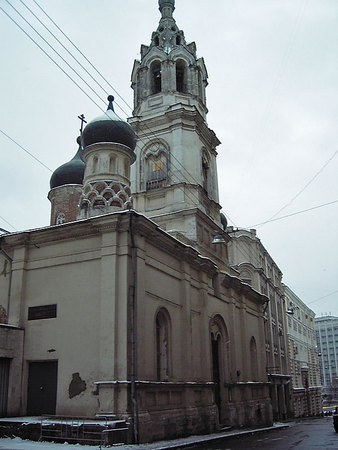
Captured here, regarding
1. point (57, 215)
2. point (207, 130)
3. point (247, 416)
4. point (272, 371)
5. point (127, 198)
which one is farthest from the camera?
point (272, 371)

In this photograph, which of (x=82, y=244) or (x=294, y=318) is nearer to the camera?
(x=82, y=244)

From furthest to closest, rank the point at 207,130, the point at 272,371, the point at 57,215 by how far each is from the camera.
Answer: the point at 272,371, the point at 207,130, the point at 57,215

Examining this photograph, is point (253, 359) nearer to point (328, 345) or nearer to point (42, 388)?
point (42, 388)

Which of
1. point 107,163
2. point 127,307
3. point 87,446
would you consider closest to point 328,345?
point 107,163

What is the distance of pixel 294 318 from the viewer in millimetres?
57938

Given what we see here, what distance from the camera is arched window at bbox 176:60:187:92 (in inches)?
1215

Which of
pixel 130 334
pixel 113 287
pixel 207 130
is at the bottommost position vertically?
pixel 130 334

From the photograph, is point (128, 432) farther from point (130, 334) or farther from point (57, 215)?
point (57, 215)

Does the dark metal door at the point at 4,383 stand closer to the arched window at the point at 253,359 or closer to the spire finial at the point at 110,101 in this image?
the spire finial at the point at 110,101

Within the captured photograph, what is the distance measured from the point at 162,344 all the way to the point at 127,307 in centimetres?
335

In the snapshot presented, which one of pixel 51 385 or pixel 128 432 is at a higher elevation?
pixel 51 385

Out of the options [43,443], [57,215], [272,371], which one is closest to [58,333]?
[43,443]

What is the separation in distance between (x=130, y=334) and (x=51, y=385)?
3.43 m

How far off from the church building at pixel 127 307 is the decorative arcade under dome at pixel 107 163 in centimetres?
5
